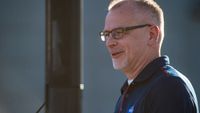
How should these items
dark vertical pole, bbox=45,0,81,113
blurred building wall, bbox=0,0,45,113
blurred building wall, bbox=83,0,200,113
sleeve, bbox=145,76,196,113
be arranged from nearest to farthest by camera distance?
sleeve, bbox=145,76,196,113, dark vertical pole, bbox=45,0,81,113, blurred building wall, bbox=0,0,45,113, blurred building wall, bbox=83,0,200,113

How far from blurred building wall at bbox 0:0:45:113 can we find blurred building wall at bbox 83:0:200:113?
635 millimetres

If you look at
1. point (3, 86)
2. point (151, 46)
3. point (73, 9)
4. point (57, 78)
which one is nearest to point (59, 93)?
point (57, 78)

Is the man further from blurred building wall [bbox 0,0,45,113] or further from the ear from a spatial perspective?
blurred building wall [bbox 0,0,45,113]

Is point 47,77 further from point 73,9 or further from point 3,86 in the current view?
point 3,86

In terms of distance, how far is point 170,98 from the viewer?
2654mm

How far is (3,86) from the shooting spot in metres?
7.52

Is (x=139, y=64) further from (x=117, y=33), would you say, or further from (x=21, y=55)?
(x=21, y=55)

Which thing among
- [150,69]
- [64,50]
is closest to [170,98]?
[150,69]

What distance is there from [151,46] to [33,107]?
466 cm

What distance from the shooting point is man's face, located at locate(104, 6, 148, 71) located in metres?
3.10

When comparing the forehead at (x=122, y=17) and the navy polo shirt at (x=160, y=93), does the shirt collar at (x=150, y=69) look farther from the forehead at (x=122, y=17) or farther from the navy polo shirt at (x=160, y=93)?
the forehead at (x=122, y=17)

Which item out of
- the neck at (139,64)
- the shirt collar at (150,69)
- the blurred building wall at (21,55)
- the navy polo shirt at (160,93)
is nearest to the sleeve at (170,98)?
the navy polo shirt at (160,93)

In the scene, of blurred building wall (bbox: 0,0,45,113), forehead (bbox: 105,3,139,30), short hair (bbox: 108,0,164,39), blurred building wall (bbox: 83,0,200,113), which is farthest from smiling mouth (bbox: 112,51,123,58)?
blurred building wall (bbox: 83,0,200,113)

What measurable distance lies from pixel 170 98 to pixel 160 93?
63mm
